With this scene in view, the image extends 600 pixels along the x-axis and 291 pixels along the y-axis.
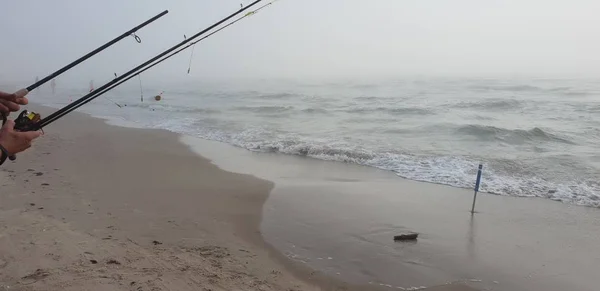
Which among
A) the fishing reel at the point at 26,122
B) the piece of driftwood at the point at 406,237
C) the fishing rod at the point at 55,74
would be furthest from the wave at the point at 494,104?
the fishing reel at the point at 26,122

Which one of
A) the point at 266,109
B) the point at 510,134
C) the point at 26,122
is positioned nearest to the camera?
the point at 26,122

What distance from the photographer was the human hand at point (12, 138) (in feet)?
6.88

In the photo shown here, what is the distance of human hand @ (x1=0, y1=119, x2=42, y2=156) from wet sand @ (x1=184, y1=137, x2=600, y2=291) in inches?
127

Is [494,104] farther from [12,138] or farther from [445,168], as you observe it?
[12,138]

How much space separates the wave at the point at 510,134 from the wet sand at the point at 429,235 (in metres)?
7.06

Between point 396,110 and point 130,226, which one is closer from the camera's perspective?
point 130,226

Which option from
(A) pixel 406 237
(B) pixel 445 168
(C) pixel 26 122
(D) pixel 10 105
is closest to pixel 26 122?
(C) pixel 26 122

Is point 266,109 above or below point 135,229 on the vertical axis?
above

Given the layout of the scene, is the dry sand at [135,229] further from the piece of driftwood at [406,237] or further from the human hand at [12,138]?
the human hand at [12,138]

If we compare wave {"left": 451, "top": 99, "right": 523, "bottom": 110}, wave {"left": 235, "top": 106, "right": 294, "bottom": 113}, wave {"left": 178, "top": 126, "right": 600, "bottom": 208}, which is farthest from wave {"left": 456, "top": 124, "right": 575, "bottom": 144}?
wave {"left": 235, "top": 106, "right": 294, "bottom": 113}

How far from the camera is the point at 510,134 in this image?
567 inches

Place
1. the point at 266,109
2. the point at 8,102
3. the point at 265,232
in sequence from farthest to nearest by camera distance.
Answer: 1. the point at 266,109
2. the point at 265,232
3. the point at 8,102

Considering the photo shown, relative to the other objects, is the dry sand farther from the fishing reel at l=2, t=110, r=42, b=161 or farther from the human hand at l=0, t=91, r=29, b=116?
the human hand at l=0, t=91, r=29, b=116

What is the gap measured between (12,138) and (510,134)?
15381 mm
